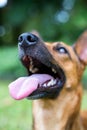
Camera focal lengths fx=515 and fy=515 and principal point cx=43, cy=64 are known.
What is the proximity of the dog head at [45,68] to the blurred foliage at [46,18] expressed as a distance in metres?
12.0

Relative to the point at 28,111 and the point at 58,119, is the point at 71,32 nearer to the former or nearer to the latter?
the point at 28,111

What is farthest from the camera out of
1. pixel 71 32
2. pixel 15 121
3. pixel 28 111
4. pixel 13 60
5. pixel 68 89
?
pixel 71 32

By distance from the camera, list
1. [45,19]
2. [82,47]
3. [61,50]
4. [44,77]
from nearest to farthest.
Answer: [44,77]
[61,50]
[82,47]
[45,19]

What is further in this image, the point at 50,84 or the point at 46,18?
the point at 46,18

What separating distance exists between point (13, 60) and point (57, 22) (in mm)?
3987

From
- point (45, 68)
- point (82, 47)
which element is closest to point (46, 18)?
point (82, 47)

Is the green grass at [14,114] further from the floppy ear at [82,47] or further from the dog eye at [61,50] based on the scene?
the dog eye at [61,50]

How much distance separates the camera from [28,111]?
8.60 m

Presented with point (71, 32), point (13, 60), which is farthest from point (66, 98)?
point (71, 32)

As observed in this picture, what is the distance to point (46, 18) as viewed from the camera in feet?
62.4

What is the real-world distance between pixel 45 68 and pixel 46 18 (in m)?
14.0

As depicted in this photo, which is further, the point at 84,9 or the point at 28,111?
the point at 84,9

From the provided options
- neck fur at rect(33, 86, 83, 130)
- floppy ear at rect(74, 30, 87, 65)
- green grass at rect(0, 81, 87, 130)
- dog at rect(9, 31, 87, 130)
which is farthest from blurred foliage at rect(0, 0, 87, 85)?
neck fur at rect(33, 86, 83, 130)

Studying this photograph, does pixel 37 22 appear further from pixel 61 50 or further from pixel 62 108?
pixel 62 108
